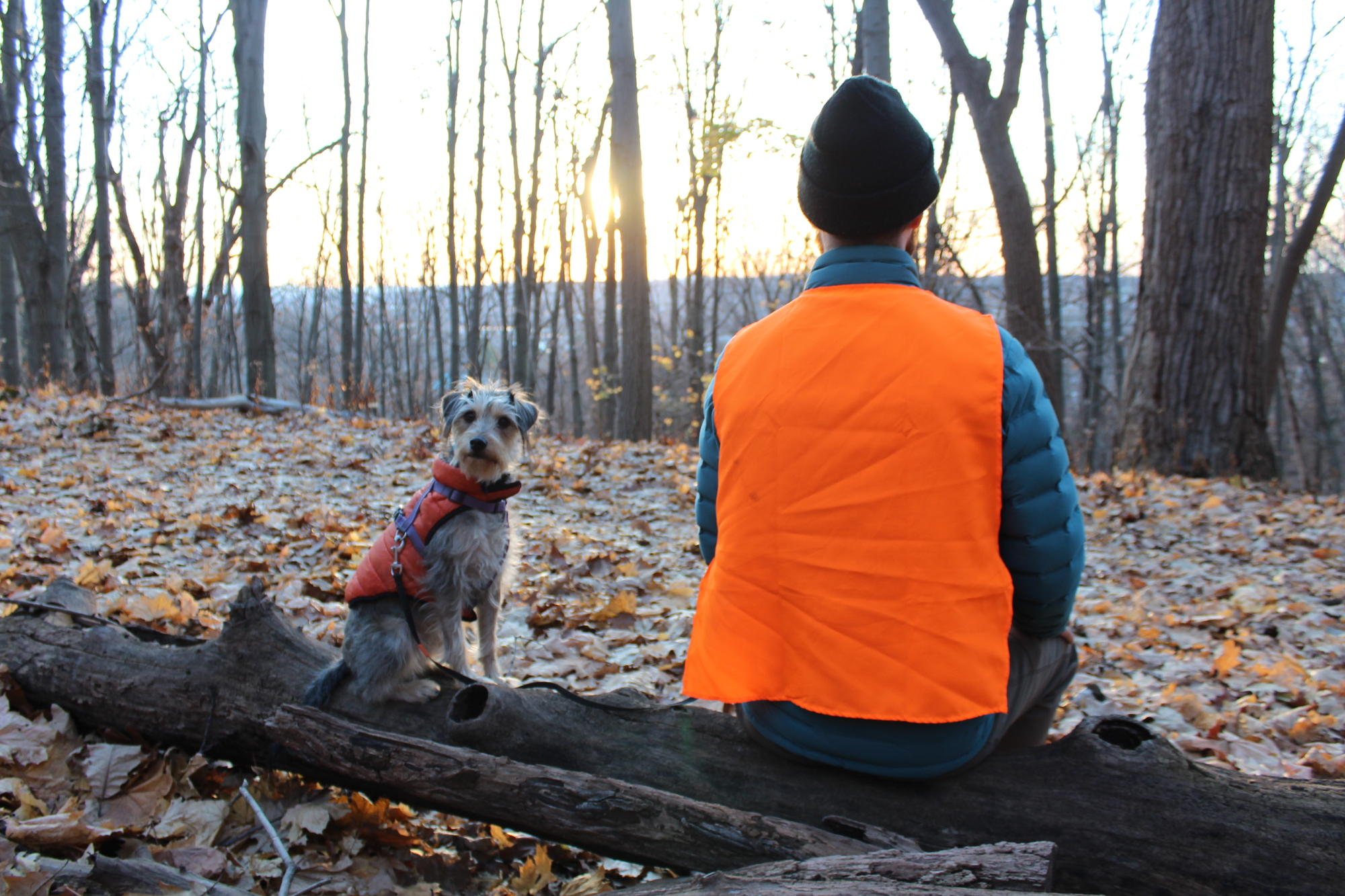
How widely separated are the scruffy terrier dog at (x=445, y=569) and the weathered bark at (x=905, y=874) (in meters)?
1.61

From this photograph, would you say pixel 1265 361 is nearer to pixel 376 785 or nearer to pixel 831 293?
pixel 831 293

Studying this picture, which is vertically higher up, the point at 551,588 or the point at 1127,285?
the point at 1127,285

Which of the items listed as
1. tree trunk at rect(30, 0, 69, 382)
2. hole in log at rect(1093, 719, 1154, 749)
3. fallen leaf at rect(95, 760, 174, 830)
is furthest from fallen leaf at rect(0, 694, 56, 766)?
tree trunk at rect(30, 0, 69, 382)

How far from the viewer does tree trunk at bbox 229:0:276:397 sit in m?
14.5

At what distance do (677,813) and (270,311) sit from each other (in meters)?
15.5

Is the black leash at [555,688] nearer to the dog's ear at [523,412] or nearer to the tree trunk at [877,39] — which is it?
the dog's ear at [523,412]

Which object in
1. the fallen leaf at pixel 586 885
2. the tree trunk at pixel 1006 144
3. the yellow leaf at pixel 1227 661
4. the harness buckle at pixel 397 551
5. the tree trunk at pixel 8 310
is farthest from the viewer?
the tree trunk at pixel 8 310

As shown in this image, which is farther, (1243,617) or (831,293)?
(1243,617)

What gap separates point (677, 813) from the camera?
2189 mm

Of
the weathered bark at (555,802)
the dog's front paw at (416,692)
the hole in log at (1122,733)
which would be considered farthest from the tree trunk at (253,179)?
the hole in log at (1122,733)

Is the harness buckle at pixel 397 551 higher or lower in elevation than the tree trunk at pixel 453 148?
lower

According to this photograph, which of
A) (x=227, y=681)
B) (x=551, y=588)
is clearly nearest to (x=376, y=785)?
(x=227, y=681)

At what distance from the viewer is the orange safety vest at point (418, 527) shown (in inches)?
137

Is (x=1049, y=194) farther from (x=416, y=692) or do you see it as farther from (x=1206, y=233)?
(x=416, y=692)
